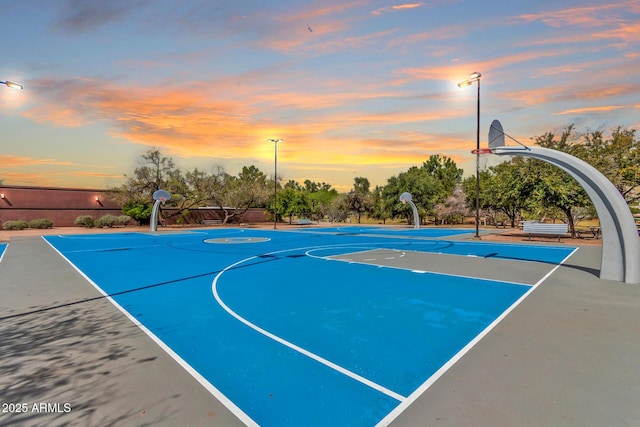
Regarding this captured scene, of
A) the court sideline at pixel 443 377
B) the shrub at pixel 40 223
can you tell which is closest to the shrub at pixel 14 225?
the shrub at pixel 40 223

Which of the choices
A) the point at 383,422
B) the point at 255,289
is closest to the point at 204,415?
the point at 383,422

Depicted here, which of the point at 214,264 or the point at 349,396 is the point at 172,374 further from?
the point at 214,264

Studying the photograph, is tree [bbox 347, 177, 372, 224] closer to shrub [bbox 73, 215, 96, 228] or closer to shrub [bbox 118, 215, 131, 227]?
shrub [bbox 118, 215, 131, 227]

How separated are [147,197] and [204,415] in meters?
43.2

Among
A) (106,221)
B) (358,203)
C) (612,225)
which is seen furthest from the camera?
(358,203)

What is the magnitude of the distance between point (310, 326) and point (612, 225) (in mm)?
11627

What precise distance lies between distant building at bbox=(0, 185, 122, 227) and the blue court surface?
125 ft

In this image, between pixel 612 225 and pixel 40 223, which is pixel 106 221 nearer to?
pixel 40 223

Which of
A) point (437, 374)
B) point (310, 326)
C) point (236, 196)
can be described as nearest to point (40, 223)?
point (236, 196)

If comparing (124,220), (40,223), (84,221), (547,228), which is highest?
(547,228)

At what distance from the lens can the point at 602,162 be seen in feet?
94.1

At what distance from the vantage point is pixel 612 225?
12.0 m

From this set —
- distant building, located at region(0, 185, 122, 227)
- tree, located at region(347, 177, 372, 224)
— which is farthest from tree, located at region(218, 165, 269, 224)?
tree, located at region(347, 177, 372, 224)

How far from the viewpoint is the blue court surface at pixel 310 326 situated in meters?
4.56
